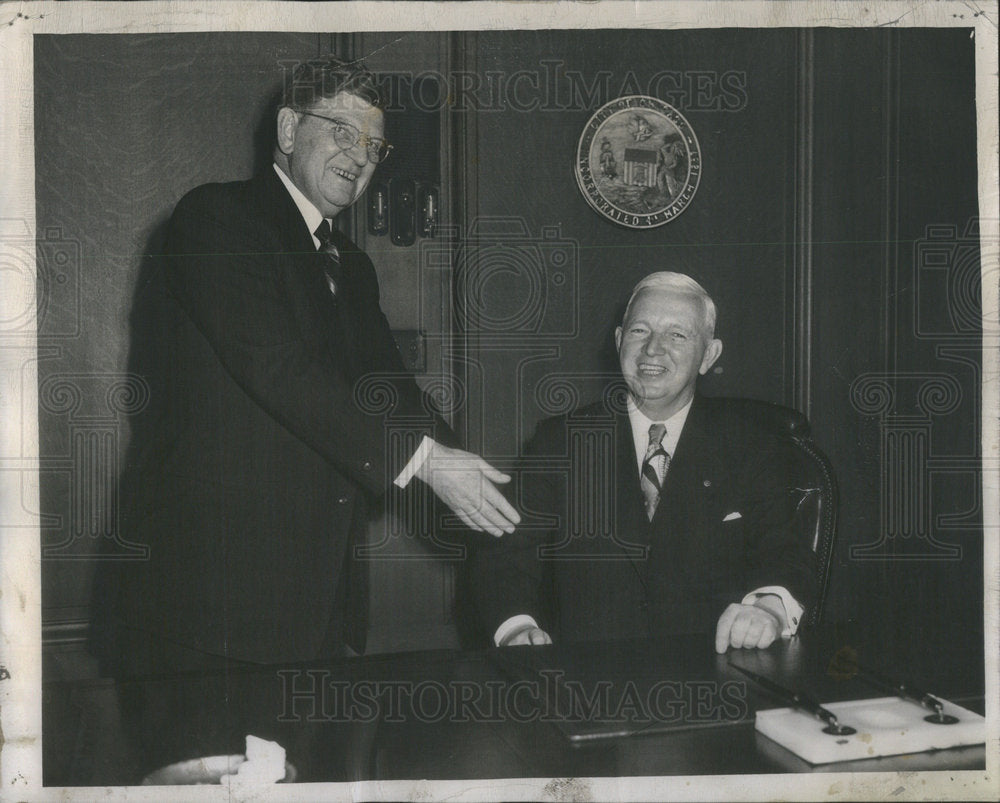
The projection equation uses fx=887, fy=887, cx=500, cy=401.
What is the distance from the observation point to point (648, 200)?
1.71m

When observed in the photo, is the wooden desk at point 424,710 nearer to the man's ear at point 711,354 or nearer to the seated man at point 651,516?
the seated man at point 651,516

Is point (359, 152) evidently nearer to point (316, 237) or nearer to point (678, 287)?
point (316, 237)

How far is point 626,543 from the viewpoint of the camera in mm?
1710

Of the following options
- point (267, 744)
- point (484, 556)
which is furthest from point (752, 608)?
point (267, 744)

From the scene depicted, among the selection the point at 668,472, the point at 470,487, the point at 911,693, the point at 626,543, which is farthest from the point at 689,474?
the point at 911,693

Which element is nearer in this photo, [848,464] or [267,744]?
[267,744]

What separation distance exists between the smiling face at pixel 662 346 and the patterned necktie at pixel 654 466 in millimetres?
34

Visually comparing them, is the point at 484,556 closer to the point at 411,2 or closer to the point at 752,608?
the point at 752,608

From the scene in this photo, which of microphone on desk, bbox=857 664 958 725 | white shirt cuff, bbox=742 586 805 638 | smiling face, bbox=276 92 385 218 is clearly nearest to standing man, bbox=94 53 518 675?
smiling face, bbox=276 92 385 218

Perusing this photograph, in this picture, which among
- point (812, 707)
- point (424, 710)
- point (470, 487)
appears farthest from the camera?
point (470, 487)

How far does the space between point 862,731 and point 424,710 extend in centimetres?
74

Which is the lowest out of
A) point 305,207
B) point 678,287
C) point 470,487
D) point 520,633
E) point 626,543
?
point 520,633

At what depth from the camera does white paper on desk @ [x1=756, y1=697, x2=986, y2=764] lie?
1.36 meters

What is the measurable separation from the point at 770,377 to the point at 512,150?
0.67 m
